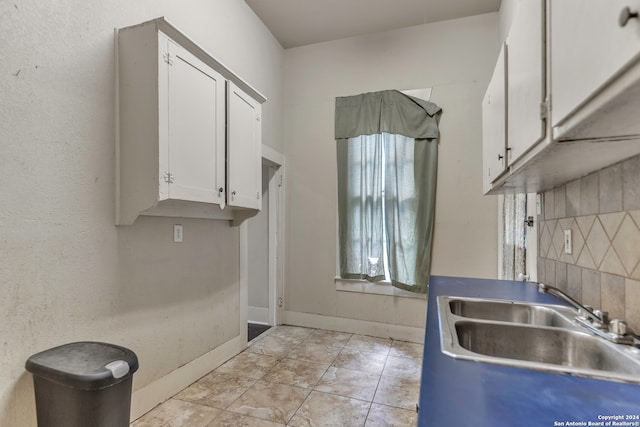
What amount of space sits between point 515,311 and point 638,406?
3.10 feet

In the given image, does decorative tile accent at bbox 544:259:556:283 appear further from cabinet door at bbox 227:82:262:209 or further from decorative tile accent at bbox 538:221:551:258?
cabinet door at bbox 227:82:262:209

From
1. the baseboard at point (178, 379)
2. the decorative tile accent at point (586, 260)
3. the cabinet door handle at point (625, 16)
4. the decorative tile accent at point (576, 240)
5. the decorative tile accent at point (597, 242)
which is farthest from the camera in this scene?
the baseboard at point (178, 379)

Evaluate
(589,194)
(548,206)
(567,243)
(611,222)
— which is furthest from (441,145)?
(611,222)

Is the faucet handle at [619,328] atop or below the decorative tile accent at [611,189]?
below

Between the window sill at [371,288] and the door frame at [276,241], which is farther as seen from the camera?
the door frame at [276,241]

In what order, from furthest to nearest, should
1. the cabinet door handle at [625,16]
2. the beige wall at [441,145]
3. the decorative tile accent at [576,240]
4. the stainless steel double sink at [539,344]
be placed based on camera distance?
1. the beige wall at [441,145]
2. the decorative tile accent at [576,240]
3. the stainless steel double sink at [539,344]
4. the cabinet door handle at [625,16]

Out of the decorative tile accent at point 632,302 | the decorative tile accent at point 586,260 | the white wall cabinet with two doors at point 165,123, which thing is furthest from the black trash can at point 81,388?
the decorative tile accent at point 586,260

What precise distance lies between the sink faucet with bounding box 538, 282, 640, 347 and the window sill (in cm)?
202

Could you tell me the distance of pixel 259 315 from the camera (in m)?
3.87

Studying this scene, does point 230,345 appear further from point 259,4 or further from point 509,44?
point 259,4

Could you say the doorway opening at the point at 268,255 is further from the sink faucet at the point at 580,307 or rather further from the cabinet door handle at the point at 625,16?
the cabinet door handle at the point at 625,16

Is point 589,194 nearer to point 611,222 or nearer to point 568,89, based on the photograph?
point 611,222

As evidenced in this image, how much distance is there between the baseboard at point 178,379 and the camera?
6.33 feet

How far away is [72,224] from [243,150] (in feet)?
3.95
